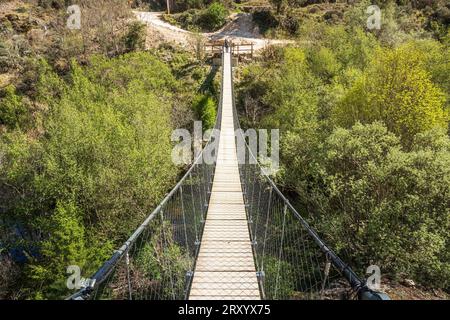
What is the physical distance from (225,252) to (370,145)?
16.6 ft

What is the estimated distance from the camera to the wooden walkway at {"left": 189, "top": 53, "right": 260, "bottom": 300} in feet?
14.3

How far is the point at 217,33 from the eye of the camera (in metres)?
27.9

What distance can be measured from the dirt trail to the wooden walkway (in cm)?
1891

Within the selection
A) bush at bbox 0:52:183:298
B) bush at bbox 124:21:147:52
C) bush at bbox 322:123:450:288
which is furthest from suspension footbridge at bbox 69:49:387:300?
bush at bbox 124:21:147:52

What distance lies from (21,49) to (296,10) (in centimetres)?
2300

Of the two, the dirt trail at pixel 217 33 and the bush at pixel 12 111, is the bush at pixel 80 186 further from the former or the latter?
the dirt trail at pixel 217 33

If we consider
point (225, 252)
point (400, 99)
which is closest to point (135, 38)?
point (400, 99)

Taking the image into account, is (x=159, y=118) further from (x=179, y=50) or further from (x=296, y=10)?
(x=296, y=10)

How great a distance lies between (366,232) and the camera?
7.41 m

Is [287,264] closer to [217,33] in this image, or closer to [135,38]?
[135,38]

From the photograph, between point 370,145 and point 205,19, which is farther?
point 205,19

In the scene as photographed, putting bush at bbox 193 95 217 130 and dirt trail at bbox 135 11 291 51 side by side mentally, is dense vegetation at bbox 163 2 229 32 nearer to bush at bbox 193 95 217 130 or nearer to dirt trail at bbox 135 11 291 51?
dirt trail at bbox 135 11 291 51

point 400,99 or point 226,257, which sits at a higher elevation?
point 400,99

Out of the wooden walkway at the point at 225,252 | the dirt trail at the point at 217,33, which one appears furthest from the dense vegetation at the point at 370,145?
the dirt trail at the point at 217,33
